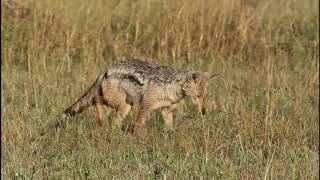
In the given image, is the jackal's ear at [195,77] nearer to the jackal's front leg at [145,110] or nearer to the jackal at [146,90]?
the jackal at [146,90]

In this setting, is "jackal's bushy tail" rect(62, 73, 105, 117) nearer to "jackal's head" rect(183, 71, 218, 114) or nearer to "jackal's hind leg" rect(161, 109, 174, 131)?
"jackal's hind leg" rect(161, 109, 174, 131)

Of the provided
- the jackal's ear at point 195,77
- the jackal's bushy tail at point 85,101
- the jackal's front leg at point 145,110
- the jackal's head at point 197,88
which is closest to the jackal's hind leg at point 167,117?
the jackal's front leg at point 145,110

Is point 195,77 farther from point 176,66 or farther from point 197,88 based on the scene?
point 176,66

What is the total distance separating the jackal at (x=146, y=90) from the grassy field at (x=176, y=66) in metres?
0.19

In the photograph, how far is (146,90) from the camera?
6867 millimetres

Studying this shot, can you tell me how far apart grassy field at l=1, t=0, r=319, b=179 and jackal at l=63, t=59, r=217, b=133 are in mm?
192

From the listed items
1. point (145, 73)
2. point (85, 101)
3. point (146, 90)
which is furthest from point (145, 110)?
point (85, 101)

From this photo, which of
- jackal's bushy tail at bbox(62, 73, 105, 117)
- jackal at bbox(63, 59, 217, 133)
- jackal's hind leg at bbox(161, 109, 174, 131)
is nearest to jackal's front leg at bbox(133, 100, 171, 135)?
jackal at bbox(63, 59, 217, 133)

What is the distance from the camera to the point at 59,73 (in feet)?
28.5

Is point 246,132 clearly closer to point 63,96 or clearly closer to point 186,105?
point 186,105

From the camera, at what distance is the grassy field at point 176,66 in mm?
5641

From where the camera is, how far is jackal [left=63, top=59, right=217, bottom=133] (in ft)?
22.4

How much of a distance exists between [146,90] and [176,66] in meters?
2.22

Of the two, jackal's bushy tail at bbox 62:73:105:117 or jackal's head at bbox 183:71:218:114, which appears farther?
jackal's bushy tail at bbox 62:73:105:117
